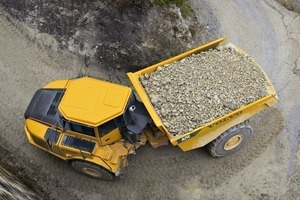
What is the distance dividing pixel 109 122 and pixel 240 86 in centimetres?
299

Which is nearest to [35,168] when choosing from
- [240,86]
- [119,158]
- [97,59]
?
[119,158]

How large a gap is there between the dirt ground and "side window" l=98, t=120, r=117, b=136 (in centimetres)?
164

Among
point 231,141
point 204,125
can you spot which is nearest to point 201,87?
point 204,125

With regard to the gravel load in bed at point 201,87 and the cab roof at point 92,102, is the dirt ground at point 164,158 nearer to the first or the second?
the gravel load in bed at point 201,87

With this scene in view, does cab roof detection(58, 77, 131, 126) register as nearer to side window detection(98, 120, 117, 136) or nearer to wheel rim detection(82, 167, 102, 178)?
side window detection(98, 120, 117, 136)

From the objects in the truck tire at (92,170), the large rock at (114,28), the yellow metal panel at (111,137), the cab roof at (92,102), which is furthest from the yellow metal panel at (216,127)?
the large rock at (114,28)

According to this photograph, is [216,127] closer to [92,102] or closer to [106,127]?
[106,127]

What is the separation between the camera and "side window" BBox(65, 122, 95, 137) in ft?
30.5

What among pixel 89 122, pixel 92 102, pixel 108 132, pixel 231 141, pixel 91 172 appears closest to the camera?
pixel 89 122

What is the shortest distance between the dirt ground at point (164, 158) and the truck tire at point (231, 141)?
27cm

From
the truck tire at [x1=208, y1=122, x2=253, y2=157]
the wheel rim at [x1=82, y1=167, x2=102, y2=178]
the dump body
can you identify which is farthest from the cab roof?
the truck tire at [x1=208, y1=122, x2=253, y2=157]

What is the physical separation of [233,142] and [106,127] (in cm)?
318

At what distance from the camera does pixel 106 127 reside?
9.34 m

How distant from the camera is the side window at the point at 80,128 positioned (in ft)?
30.5
